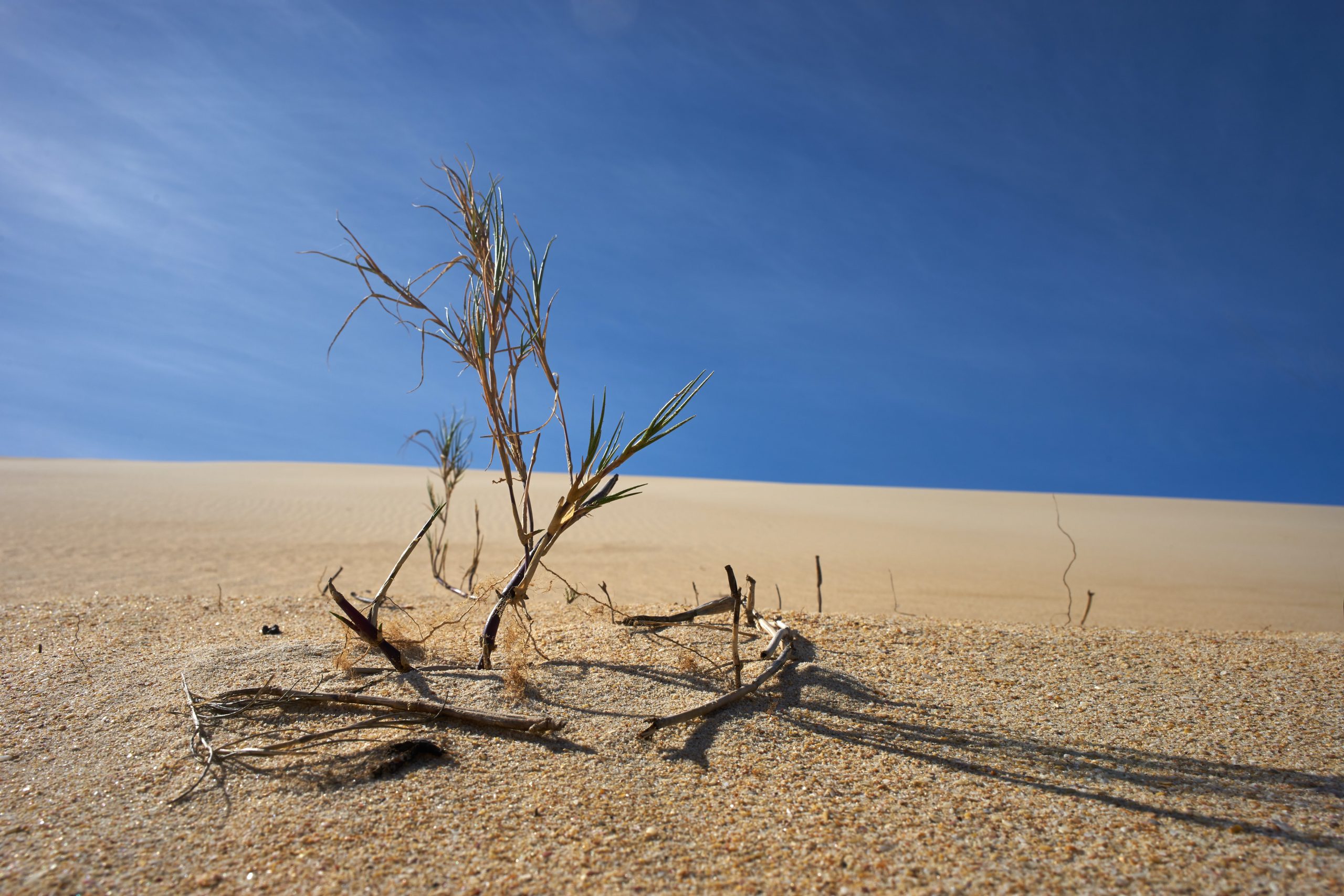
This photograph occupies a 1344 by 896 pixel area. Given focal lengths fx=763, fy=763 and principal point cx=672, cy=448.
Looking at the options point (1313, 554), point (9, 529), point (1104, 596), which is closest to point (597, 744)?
point (1104, 596)

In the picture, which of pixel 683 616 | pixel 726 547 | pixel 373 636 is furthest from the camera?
pixel 726 547

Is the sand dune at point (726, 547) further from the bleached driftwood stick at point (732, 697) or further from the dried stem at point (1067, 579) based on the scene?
the bleached driftwood stick at point (732, 697)

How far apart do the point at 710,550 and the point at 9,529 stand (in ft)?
34.8

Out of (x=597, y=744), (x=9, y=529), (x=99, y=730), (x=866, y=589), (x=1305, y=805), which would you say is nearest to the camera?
(x=1305, y=805)

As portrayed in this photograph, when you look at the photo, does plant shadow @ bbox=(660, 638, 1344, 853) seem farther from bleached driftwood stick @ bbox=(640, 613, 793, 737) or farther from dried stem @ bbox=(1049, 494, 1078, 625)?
dried stem @ bbox=(1049, 494, 1078, 625)

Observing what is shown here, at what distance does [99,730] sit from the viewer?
2.65 meters

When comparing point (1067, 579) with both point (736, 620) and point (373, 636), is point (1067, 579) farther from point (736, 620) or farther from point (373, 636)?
point (373, 636)

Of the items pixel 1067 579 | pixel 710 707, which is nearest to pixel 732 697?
pixel 710 707

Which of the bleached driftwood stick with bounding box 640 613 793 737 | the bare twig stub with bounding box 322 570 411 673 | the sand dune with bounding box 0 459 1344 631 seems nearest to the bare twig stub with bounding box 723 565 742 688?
the bleached driftwood stick with bounding box 640 613 793 737

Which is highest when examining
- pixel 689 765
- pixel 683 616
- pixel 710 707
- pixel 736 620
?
pixel 736 620

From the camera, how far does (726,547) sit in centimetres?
1321

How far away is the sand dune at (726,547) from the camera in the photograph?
823 cm

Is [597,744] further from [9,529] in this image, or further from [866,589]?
[9,529]

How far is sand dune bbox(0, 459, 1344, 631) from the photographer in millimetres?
8234
